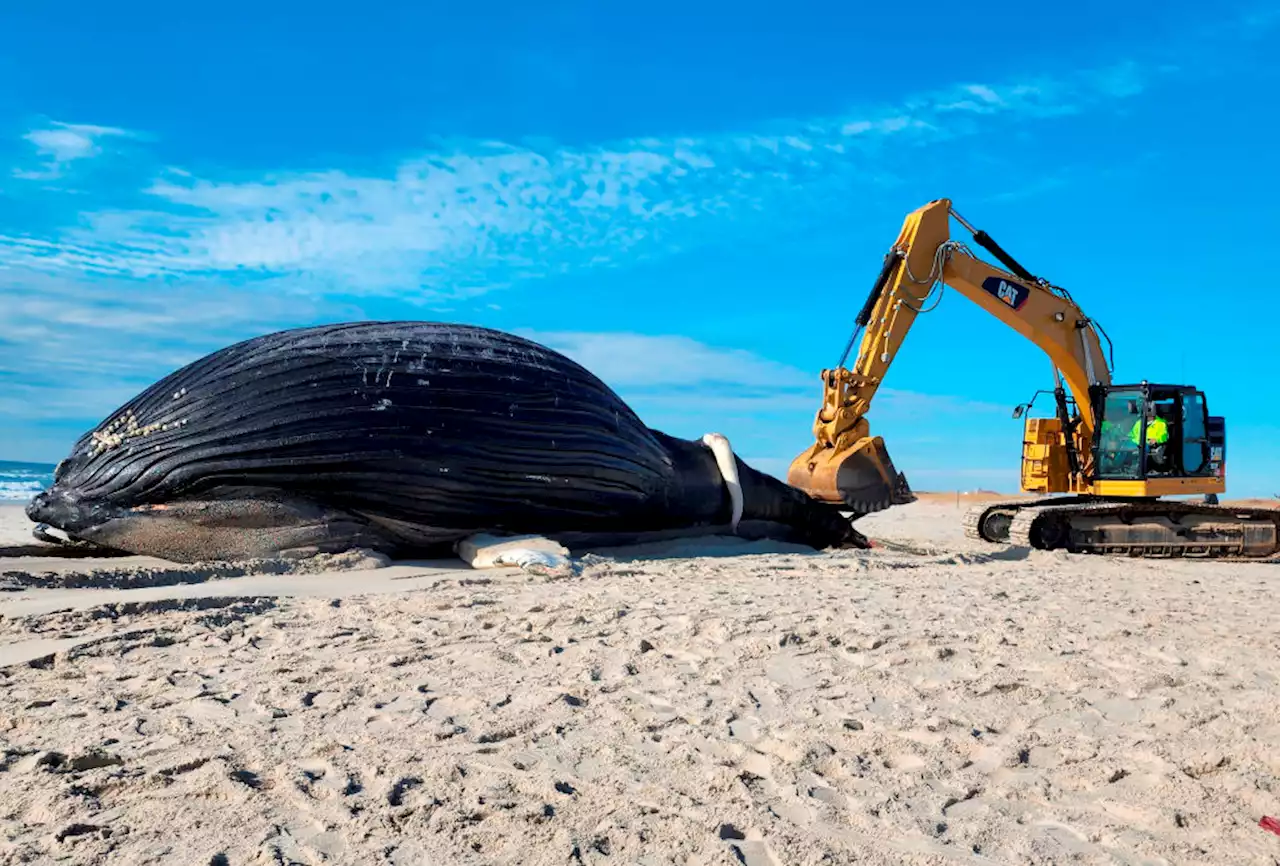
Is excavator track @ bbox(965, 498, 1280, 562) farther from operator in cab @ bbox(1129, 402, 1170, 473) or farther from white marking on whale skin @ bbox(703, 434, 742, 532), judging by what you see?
white marking on whale skin @ bbox(703, 434, 742, 532)

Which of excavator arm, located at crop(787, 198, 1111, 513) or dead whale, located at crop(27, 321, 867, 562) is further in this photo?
excavator arm, located at crop(787, 198, 1111, 513)

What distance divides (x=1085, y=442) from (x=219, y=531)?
10239 millimetres

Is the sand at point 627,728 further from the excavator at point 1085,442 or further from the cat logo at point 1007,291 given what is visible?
the cat logo at point 1007,291

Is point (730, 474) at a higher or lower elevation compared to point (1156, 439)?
lower

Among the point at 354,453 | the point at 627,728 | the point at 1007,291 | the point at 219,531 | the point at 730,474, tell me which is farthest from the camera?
the point at 1007,291

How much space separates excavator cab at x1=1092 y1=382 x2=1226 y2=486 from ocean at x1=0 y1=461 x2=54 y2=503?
82.0 feet

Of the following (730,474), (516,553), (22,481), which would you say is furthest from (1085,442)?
(22,481)

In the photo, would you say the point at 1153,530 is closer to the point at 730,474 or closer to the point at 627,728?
the point at 730,474

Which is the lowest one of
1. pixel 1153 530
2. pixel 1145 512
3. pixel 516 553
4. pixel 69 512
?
pixel 516 553

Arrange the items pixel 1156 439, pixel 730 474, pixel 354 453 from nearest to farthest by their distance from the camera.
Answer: pixel 354 453
pixel 730 474
pixel 1156 439

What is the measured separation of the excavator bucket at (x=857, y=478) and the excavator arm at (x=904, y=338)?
0.04 ft

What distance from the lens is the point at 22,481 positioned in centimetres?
4275

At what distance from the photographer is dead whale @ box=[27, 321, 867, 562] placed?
729 cm

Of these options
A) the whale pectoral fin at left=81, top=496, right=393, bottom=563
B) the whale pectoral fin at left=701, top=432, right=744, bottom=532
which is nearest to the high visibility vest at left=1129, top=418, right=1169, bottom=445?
the whale pectoral fin at left=701, top=432, right=744, bottom=532
